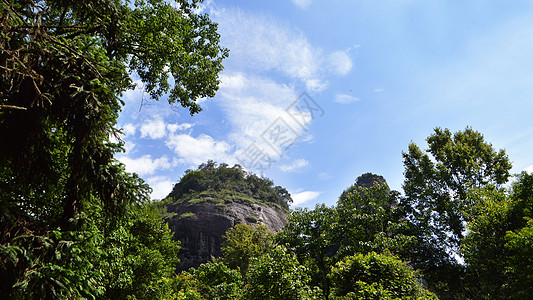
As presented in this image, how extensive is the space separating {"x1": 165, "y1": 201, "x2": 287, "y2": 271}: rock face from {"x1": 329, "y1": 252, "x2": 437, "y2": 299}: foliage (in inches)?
1619

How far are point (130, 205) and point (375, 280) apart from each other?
6909 millimetres

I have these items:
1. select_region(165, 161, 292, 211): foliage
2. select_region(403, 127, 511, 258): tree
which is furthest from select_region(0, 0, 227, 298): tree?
select_region(165, 161, 292, 211): foliage

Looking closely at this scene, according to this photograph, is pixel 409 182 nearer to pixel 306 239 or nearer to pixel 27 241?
pixel 306 239

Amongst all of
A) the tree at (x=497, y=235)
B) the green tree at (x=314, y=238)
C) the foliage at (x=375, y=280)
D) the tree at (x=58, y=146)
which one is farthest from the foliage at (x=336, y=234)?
the tree at (x=58, y=146)

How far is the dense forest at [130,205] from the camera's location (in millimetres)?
4629

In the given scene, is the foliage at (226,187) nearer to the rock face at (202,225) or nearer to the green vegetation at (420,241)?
the rock face at (202,225)

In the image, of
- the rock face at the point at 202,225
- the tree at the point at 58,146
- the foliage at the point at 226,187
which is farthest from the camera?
the foliage at the point at 226,187

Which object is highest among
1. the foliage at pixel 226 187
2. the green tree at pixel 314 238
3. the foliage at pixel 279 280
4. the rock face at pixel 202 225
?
the foliage at pixel 226 187

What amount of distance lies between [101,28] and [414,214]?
22.9 meters

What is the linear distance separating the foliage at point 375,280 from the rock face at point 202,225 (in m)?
41.1

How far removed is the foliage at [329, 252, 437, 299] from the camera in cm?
735

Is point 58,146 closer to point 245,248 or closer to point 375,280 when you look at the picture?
point 375,280

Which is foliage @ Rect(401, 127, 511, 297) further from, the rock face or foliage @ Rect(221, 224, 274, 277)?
the rock face

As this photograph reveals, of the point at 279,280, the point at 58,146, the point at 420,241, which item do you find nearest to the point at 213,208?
the point at 420,241
